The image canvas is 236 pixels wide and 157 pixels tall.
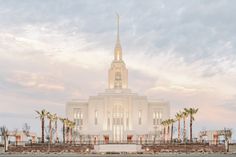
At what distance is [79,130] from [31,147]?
60.6 metres

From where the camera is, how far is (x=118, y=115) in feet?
443

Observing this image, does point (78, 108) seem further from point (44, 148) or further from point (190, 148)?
point (190, 148)

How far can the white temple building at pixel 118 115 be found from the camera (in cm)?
13112

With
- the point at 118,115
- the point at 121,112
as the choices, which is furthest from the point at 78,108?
the point at 121,112

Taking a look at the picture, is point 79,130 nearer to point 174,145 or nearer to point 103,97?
point 103,97

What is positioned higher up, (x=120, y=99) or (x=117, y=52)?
(x=117, y=52)

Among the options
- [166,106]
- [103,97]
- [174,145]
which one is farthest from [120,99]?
[174,145]

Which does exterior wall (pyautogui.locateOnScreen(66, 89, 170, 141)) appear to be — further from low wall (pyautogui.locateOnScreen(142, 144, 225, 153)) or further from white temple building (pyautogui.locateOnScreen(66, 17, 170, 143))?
low wall (pyautogui.locateOnScreen(142, 144, 225, 153))

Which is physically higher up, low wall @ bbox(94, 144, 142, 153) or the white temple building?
the white temple building

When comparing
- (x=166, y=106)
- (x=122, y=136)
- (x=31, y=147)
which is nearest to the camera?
(x=31, y=147)

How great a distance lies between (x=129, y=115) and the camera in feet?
442

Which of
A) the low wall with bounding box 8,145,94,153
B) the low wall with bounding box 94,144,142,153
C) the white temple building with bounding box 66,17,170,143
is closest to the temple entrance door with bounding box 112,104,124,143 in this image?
the white temple building with bounding box 66,17,170,143

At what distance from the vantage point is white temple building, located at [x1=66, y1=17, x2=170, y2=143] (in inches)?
5162

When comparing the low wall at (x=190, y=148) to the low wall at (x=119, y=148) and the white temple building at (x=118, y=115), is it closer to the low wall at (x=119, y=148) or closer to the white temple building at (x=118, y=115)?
the low wall at (x=119, y=148)
